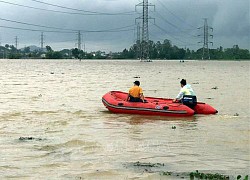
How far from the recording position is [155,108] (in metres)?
17.6

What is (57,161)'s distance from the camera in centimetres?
996

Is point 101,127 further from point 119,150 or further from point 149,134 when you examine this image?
point 119,150

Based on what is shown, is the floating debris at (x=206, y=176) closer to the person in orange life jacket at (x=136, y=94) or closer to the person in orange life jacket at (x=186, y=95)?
the person in orange life jacket at (x=186, y=95)

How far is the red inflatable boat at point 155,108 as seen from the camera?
17406 mm

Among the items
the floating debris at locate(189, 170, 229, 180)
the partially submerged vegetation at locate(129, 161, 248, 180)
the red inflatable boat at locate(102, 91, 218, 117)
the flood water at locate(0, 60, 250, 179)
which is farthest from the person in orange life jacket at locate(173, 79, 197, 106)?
the floating debris at locate(189, 170, 229, 180)

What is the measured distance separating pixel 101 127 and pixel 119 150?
3992 millimetres

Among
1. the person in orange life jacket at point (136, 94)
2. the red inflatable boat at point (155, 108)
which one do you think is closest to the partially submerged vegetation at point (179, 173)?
the red inflatable boat at point (155, 108)

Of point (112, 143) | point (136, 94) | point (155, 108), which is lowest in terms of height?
point (112, 143)

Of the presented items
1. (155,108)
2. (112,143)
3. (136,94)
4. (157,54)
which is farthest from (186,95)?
(157,54)

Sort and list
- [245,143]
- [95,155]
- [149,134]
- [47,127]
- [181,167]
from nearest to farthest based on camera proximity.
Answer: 1. [181,167]
2. [95,155]
3. [245,143]
4. [149,134]
5. [47,127]

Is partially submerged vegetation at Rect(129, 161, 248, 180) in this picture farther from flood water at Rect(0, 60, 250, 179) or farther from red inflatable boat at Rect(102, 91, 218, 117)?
red inflatable boat at Rect(102, 91, 218, 117)

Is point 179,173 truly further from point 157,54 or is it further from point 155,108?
point 157,54

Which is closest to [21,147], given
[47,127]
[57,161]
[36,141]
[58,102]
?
[36,141]

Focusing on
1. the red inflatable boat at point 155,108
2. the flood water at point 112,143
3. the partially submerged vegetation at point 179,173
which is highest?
→ the red inflatable boat at point 155,108
